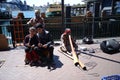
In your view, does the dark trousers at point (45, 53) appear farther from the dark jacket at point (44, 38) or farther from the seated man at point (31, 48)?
the dark jacket at point (44, 38)

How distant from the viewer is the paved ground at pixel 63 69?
6.07 m

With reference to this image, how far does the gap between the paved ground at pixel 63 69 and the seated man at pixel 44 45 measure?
0.42 m

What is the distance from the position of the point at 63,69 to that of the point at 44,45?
1108 mm

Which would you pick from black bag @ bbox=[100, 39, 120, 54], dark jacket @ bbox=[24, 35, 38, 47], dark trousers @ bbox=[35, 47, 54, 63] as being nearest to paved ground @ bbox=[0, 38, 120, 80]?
black bag @ bbox=[100, 39, 120, 54]

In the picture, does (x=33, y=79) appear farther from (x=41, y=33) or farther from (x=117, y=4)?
(x=117, y=4)

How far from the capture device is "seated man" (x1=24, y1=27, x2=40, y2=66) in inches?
280

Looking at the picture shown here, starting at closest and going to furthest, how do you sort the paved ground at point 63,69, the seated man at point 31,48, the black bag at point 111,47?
the paved ground at point 63,69
the seated man at point 31,48
the black bag at point 111,47

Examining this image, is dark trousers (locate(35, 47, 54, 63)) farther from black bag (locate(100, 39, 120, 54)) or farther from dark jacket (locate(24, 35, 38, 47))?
black bag (locate(100, 39, 120, 54))

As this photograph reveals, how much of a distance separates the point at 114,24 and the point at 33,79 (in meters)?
8.65

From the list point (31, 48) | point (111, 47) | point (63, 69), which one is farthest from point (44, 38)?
point (111, 47)

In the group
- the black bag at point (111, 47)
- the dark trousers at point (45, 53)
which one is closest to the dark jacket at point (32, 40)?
the dark trousers at point (45, 53)

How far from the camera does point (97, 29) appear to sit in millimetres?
13273

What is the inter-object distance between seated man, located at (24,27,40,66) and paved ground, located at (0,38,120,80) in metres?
0.28

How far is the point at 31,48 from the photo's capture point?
23.2 ft
